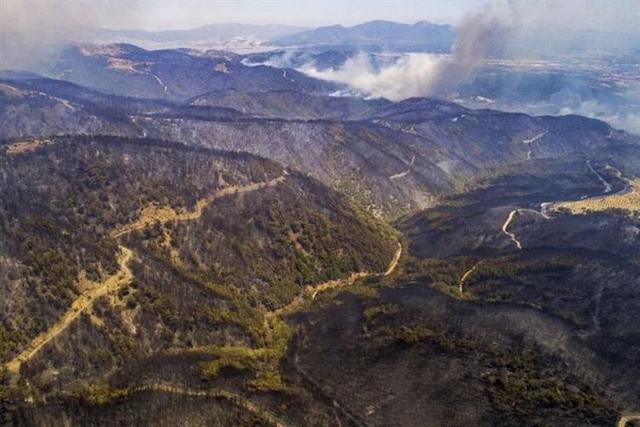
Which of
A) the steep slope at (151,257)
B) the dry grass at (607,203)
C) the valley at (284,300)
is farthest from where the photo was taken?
the dry grass at (607,203)

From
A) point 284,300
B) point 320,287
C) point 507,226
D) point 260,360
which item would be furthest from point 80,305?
point 507,226

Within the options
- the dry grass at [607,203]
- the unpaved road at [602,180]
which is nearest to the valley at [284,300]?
the dry grass at [607,203]

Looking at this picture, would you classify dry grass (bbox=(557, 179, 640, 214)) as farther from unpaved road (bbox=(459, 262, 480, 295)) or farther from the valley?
unpaved road (bbox=(459, 262, 480, 295))

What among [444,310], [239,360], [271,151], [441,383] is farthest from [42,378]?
[271,151]

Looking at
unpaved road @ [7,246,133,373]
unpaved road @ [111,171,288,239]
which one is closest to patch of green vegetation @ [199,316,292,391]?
unpaved road @ [7,246,133,373]

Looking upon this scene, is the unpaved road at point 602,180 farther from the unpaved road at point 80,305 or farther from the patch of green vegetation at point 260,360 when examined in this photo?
the unpaved road at point 80,305
